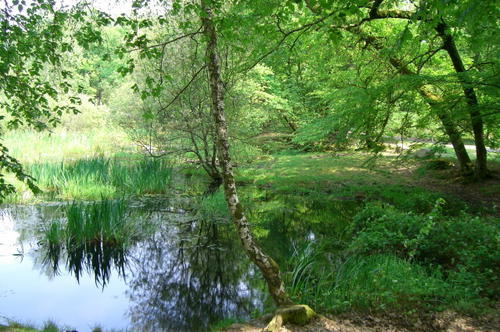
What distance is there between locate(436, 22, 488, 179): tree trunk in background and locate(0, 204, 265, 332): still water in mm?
4797

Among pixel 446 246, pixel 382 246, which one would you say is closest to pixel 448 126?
pixel 446 246

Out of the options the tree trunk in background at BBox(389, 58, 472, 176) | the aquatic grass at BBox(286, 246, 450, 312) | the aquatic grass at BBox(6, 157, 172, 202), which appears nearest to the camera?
the aquatic grass at BBox(286, 246, 450, 312)

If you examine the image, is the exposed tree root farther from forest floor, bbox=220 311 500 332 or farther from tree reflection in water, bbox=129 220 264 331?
tree reflection in water, bbox=129 220 264 331

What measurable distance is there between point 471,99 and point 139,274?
21.2 ft

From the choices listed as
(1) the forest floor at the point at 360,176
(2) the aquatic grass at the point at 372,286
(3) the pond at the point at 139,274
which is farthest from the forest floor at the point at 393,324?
(1) the forest floor at the point at 360,176

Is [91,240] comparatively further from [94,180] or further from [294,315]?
[294,315]

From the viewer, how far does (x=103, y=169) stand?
1016 cm

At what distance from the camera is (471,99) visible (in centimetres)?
739

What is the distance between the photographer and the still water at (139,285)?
15.1ft

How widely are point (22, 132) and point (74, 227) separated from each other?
34.4 feet

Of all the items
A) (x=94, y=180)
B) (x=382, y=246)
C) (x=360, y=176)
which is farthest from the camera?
(x=360, y=176)

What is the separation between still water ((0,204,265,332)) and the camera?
4.59 meters

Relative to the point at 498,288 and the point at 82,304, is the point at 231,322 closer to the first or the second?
the point at 82,304

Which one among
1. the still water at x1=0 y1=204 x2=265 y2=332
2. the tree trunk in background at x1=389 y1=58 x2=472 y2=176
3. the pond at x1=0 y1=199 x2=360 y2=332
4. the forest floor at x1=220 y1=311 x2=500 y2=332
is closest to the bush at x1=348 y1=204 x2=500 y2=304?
the forest floor at x1=220 y1=311 x2=500 y2=332
